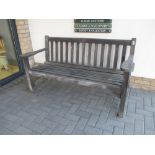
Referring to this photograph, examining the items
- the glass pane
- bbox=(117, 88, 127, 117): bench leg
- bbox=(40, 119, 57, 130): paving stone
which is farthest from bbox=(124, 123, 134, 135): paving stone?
the glass pane

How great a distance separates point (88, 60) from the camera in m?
2.84

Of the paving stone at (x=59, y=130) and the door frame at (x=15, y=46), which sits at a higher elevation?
the door frame at (x=15, y=46)

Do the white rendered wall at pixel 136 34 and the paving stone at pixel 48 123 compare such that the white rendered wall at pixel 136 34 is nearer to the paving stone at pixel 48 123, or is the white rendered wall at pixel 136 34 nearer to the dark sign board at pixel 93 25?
the dark sign board at pixel 93 25

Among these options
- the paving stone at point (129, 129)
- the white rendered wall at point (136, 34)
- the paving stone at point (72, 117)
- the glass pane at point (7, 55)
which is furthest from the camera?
the glass pane at point (7, 55)

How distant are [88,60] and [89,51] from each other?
0.52ft

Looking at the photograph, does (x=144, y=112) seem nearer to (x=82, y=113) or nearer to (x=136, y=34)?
(x=82, y=113)

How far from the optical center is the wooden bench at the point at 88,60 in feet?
7.88

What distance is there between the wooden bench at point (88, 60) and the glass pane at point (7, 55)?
40.7 inches

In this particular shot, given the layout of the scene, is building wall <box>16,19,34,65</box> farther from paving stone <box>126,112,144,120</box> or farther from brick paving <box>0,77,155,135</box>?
paving stone <box>126,112,144,120</box>

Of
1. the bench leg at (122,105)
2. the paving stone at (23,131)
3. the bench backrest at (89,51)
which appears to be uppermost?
the bench backrest at (89,51)

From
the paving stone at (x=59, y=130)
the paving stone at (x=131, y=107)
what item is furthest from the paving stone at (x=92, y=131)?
the paving stone at (x=131, y=107)

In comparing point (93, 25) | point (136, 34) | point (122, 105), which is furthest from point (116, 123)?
point (93, 25)
